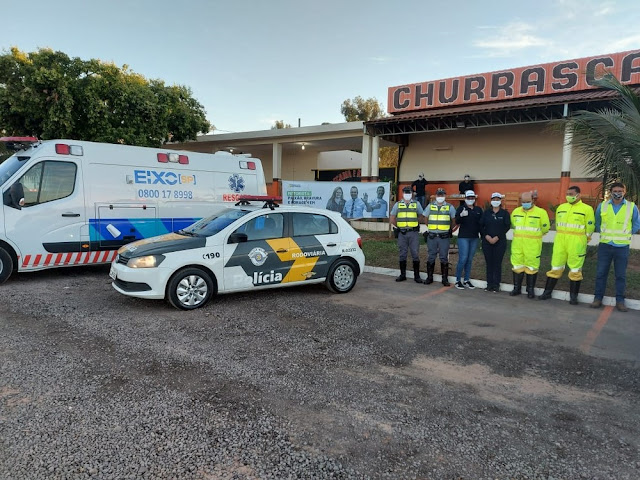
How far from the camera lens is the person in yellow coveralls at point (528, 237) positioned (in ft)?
23.6

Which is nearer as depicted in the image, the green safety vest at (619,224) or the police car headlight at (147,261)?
the police car headlight at (147,261)

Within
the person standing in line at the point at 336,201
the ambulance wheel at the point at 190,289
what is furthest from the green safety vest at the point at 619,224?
the person standing in line at the point at 336,201

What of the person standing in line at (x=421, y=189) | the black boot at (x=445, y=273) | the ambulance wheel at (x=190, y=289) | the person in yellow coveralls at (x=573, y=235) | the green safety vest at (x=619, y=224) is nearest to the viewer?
the ambulance wheel at (x=190, y=289)

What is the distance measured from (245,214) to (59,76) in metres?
12.3

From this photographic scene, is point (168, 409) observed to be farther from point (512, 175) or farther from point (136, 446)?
point (512, 175)

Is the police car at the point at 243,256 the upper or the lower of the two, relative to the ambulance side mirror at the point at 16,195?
lower

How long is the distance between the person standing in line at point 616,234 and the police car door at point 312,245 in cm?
420

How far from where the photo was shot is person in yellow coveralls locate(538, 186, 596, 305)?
682cm

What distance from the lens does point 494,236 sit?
766cm

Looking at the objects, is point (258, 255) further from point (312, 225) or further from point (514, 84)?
point (514, 84)

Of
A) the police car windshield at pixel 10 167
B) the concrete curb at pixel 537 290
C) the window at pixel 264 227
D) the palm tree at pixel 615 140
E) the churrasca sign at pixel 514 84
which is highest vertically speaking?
the churrasca sign at pixel 514 84

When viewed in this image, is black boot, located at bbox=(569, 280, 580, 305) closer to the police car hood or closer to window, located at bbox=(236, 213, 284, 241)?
window, located at bbox=(236, 213, 284, 241)

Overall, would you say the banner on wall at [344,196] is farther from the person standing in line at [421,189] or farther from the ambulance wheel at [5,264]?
the ambulance wheel at [5,264]

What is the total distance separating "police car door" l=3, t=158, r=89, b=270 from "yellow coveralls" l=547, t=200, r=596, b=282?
8303 mm
